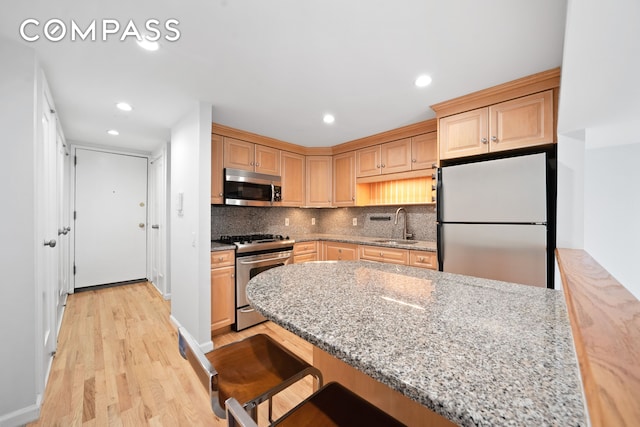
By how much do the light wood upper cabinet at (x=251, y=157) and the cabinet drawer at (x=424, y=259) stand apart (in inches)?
82.1

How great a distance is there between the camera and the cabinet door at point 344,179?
379 centimetres

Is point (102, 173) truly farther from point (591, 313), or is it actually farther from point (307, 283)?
point (591, 313)

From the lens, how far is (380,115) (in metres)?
2.78

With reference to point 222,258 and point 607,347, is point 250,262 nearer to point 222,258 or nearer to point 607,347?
point 222,258

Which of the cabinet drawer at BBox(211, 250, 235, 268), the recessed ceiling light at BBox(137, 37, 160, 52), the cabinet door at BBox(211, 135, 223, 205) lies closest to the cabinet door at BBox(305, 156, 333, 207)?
the cabinet door at BBox(211, 135, 223, 205)

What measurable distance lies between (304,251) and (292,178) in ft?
3.58

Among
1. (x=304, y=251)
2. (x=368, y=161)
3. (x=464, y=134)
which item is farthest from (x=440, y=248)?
(x=304, y=251)

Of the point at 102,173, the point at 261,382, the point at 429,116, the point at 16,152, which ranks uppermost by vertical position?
the point at 429,116

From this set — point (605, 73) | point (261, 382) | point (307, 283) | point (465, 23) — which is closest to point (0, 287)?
point (261, 382)

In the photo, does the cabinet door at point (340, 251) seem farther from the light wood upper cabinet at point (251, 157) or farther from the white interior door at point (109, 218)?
the white interior door at point (109, 218)

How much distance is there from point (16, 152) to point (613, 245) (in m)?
3.68

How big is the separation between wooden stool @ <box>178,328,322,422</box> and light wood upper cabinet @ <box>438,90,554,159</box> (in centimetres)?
225

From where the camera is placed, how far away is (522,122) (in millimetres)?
2094

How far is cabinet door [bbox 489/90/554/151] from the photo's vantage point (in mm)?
1979
